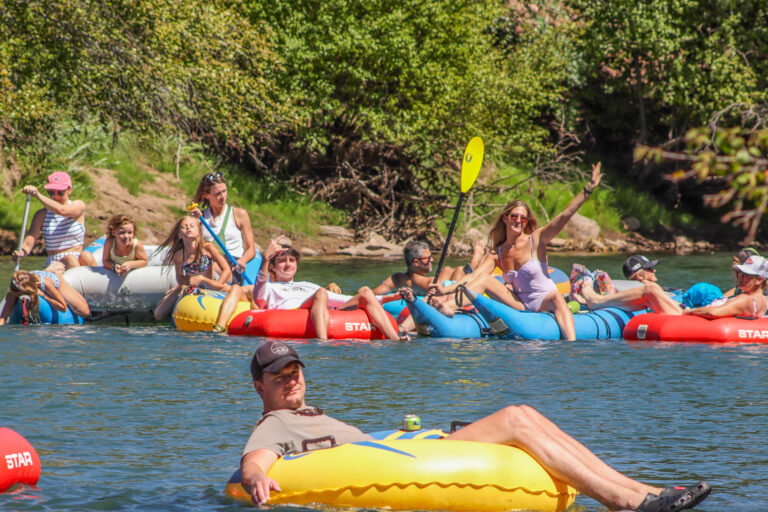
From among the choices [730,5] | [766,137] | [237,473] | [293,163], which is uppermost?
[730,5]

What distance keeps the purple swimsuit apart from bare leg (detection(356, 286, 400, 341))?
1.17m

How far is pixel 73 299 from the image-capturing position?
1068 centimetres

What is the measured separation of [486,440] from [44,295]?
23.0 feet

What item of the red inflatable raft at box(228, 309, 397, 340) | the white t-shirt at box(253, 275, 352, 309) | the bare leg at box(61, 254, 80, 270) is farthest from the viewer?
the bare leg at box(61, 254, 80, 270)

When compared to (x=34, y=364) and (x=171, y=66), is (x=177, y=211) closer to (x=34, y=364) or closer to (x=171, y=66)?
(x=171, y=66)

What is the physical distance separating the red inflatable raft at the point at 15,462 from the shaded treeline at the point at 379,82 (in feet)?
32.6

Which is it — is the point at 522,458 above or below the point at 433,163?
below

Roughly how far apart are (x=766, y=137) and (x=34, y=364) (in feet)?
23.6

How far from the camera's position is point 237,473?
15.8ft

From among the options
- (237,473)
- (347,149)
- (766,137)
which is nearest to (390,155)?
(347,149)

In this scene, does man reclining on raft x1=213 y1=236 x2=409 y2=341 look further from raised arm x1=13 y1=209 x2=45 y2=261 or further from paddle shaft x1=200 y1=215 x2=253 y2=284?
raised arm x1=13 y1=209 x2=45 y2=261

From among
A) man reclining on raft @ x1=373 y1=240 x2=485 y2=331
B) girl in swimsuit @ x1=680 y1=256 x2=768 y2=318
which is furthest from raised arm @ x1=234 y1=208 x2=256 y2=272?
girl in swimsuit @ x1=680 y1=256 x2=768 y2=318

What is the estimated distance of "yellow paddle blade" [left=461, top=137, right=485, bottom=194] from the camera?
11430 mm

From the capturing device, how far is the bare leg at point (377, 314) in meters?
9.94
